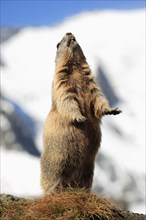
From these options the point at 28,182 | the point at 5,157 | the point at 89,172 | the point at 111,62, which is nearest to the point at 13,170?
the point at 5,157

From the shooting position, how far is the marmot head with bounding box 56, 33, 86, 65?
14078 mm

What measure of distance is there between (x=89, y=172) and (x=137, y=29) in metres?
148

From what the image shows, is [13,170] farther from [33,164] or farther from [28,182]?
[28,182]

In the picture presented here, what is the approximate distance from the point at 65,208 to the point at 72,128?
216 centimetres

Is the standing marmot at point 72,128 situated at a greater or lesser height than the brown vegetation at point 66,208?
greater

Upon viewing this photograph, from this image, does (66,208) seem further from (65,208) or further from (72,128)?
(72,128)

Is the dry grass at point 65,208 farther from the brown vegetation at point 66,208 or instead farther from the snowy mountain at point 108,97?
the snowy mountain at point 108,97

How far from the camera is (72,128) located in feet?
43.8

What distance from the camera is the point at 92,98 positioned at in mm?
13727

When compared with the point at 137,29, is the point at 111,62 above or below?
below

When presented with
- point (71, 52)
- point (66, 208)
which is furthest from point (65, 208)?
point (71, 52)

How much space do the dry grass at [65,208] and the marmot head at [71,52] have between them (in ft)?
9.67

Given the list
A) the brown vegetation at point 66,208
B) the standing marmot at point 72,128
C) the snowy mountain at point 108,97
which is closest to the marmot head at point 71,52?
the standing marmot at point 72,128

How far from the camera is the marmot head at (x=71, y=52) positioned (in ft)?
46.2
